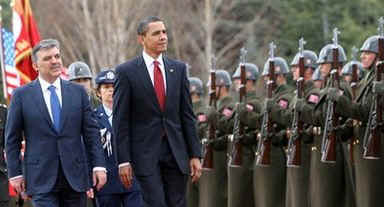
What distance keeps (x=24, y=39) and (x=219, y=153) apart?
3.31m

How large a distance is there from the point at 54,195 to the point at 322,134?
5116 mm

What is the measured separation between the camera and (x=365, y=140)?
15688 mm

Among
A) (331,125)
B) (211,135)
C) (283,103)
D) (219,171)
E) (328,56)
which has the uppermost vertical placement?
(328,56)

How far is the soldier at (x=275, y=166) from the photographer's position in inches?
727

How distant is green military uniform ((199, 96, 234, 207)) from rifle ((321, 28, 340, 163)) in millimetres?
3706

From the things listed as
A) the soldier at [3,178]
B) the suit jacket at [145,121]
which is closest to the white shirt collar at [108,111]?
the soldier at [3,178]

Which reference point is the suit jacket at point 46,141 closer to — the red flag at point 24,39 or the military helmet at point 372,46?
the military helmet at point 372,46

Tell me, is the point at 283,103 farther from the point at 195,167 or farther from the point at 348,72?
the point at 195,167

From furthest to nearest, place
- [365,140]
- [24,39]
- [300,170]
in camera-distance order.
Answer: [24,39]
[300,170]
[365,140]

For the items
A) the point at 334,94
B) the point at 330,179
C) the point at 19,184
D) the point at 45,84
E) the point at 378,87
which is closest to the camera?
the point at 19,184

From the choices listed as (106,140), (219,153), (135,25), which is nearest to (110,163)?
(106,140)

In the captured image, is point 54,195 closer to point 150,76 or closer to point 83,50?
point 150,76

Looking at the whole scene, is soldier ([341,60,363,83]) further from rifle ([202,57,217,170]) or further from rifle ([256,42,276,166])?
rifle ([202,57,217,170])

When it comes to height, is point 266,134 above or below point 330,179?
above
